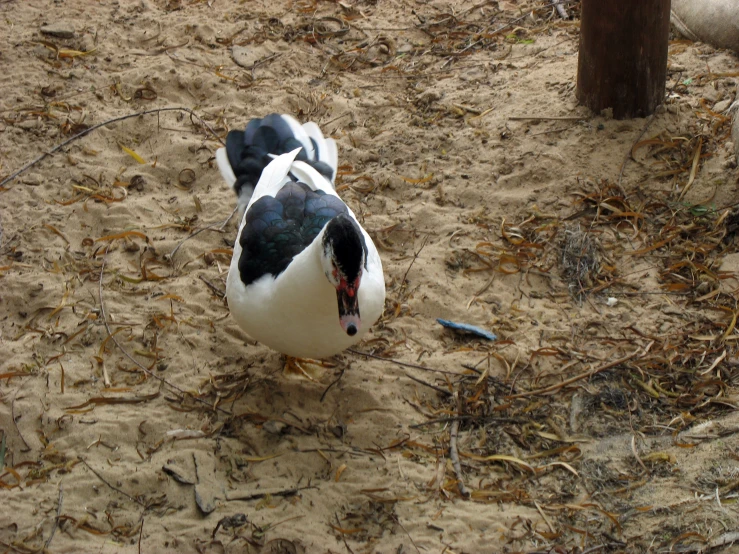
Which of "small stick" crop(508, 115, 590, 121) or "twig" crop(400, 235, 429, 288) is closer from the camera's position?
"twig" crop(400, 235, 429, 288)

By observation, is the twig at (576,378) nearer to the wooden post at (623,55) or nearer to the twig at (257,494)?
the twig at (257,494)

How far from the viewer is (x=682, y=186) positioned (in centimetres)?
452

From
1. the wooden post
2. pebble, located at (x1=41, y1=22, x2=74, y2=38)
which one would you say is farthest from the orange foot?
pebble, located at (x1=41, y1=22, x2=74, y2=38)

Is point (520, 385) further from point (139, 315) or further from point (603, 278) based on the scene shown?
point (139, 315)

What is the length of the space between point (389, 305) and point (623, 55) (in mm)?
2113

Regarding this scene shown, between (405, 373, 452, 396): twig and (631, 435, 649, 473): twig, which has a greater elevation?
(631, 435, 649, 473): twig

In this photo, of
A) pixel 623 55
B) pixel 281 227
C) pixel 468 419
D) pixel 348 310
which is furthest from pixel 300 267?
pixel 623 55

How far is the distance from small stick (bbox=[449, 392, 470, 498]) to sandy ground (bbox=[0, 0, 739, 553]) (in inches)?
0.9

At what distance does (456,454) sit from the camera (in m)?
3.31

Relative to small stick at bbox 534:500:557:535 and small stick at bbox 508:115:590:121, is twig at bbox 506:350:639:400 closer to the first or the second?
small stick at bbox 534:500:557:535

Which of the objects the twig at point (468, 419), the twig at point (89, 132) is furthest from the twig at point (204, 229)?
the twig at point (468, 419)

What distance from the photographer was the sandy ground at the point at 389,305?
3.08 metres

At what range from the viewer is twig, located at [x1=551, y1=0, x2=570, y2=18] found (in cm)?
609

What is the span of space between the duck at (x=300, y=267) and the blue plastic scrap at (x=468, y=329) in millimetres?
601
